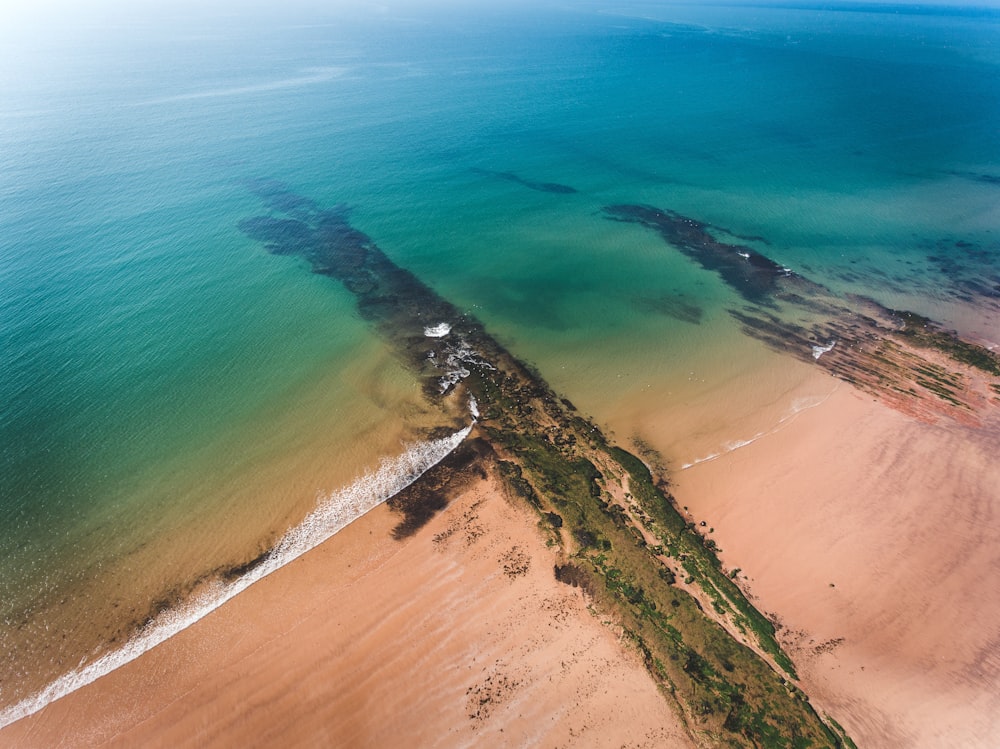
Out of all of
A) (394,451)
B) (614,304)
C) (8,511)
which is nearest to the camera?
(8,511)

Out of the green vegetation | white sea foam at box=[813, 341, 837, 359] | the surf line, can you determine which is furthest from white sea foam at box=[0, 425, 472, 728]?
white sea foam at box=[813, 341, 837, 359]

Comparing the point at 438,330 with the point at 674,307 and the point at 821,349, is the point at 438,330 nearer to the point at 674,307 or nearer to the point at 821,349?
the point at 674,307

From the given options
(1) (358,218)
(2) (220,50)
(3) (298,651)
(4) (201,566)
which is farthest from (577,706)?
(2) (220,50)

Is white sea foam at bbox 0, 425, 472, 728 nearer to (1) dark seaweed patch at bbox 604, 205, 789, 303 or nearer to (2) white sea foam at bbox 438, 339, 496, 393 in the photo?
(2) white sea foam at bbox 438, 339, 496, 393

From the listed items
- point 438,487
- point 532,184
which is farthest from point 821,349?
point 532,184

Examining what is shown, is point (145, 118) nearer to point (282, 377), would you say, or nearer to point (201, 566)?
point (282, 377)
